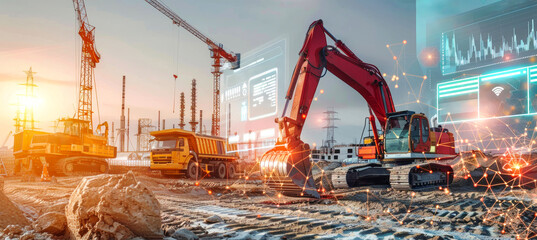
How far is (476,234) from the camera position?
17.9 ft

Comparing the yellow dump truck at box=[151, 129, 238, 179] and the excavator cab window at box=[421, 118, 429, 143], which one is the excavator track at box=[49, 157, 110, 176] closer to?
the yellow dump truck at box=[151, 129, 238, 179]

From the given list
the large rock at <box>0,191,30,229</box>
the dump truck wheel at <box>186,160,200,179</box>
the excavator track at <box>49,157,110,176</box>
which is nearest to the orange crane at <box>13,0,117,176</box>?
the excavator track at <box>49,157,110,176</box>

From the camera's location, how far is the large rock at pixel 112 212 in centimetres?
419

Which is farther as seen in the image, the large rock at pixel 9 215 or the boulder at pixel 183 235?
the large rock at pixel 9 215

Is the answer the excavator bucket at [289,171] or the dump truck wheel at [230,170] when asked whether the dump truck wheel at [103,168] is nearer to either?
the dump truck wheel at [230,170]

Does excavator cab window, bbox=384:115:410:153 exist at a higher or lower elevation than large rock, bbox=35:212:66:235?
higher

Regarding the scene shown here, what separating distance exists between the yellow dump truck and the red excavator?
8.89 meters

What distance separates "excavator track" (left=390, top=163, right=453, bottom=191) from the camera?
10.7 metres

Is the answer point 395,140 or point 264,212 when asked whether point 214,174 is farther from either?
point 264,212

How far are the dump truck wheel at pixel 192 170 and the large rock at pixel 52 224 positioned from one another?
1384cm

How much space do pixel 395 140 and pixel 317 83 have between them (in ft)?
12.2

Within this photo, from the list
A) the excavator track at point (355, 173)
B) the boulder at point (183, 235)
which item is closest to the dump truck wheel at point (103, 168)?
the excavator track at point (355, 173)

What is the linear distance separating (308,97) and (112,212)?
20.2ft

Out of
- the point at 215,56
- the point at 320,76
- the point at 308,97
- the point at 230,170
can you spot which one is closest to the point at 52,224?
the point at 308,97
